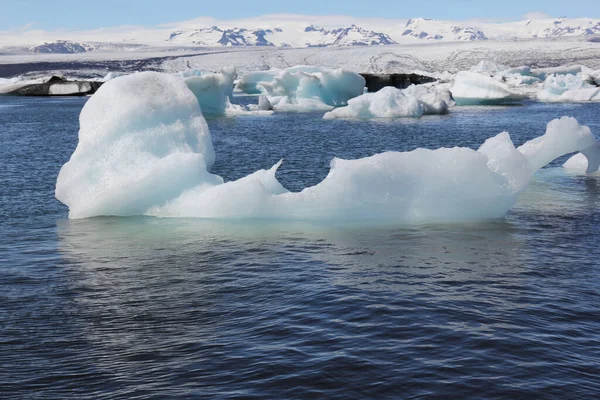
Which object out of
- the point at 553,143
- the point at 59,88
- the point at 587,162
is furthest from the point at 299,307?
the point at 59,88

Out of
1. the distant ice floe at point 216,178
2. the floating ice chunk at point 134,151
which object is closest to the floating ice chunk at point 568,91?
the distant ice floe at point 216,178

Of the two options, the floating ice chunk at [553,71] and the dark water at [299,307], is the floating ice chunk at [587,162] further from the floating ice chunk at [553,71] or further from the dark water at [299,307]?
the floating ice chunk at [553,71]

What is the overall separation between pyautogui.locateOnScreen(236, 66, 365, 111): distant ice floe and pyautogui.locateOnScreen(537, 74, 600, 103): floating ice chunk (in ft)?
44.1

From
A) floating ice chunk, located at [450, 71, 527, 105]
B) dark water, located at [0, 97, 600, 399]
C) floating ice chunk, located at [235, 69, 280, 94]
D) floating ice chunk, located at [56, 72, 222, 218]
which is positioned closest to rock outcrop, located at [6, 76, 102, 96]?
floating ice chunk, located at [235, 69, 280, 94]

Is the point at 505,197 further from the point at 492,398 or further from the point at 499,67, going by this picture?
the point at 499,67

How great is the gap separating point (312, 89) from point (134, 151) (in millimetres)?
34723

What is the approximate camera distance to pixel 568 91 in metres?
51.4

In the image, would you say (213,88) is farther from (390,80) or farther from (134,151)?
(390,80)

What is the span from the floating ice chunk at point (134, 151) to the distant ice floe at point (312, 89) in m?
31.5

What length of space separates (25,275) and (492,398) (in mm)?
5898

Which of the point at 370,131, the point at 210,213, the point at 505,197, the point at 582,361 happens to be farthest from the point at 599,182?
the point at 370,131

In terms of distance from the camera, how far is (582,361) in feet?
20.5

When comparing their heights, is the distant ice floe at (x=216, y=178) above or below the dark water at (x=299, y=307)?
above

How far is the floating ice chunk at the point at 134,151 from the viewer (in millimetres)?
12039
